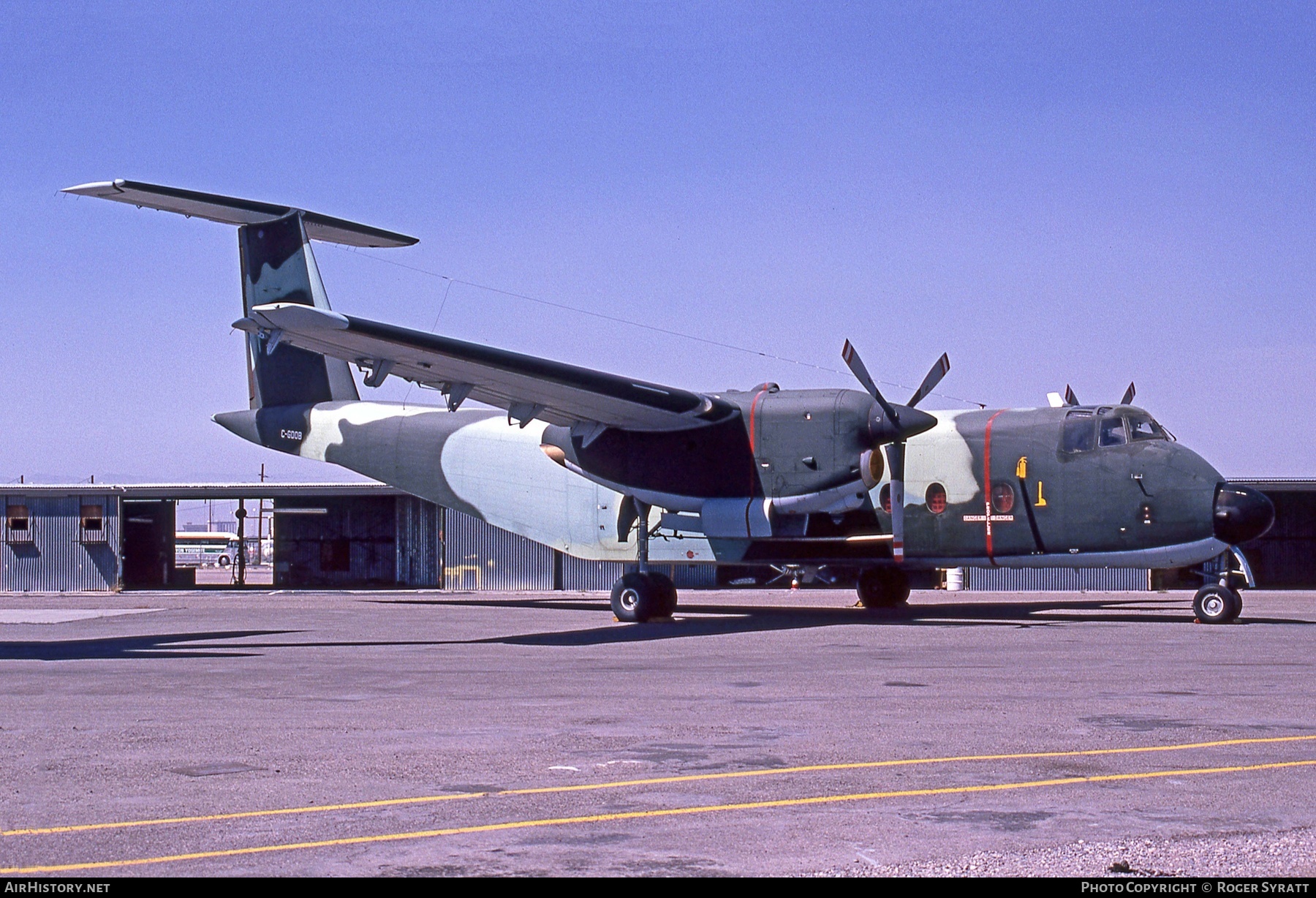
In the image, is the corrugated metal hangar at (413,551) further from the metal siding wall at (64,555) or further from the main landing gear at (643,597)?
the main landing gear at (643,597)

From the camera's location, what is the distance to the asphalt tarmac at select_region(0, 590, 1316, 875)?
614cm

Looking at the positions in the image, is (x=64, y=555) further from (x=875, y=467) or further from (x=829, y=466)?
(x=875, y=467)

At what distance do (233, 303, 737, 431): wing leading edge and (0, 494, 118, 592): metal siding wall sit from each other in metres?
26.6

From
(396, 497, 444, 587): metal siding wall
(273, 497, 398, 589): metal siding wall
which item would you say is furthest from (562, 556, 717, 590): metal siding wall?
(273, 497, 398, 589): metal siding wall

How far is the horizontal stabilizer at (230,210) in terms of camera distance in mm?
21812

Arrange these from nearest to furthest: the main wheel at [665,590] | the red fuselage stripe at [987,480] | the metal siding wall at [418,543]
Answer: the red fuselage stripe at [987,480]
the main wheel at [665,590]
the metal siding wall at [418,543]

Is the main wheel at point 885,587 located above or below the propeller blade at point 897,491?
below

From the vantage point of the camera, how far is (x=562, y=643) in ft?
62.0

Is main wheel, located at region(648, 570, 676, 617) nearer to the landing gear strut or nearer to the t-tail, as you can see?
the t-tail

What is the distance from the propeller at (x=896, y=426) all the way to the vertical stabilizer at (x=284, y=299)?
10.9m

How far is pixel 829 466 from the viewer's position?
22484mm

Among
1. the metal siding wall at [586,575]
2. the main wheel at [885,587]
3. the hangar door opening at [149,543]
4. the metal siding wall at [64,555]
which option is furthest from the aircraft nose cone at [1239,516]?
the hangar door opening at [149,543]
